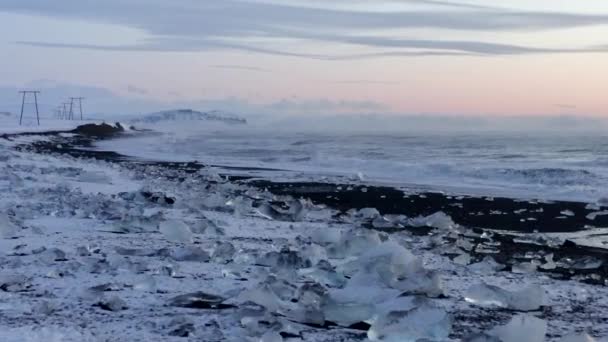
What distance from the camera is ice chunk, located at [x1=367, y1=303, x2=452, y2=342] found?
433cm

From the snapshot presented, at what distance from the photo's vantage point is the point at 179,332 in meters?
4.36

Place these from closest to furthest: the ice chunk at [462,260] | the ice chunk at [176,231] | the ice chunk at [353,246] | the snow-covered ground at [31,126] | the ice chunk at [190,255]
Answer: the ice chunk at [190,255] → the ice chunk at [353,246] → the ice chunk at [462,260] → the ice chunk at [176,231] → the snow-covered ground at [31,126]

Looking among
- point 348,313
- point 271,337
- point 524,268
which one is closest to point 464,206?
point 524,268

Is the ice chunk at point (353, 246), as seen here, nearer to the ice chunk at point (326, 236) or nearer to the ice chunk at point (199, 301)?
the ice chunk at point (326, 236)

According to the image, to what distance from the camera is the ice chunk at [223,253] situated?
663 cm

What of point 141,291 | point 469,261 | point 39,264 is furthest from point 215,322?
point 469,261


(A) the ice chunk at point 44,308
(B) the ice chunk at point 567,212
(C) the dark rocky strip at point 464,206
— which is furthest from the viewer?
(B) the ice chunk at point 567,212

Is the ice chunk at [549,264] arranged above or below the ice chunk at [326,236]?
below

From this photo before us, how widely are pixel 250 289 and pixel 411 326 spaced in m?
→ 1.18

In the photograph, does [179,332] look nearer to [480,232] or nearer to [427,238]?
[427,238]

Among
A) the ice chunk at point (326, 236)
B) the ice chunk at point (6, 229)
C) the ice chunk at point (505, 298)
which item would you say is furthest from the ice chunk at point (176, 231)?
the ice chunk at point (505, 298)

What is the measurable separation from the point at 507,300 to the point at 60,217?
18.0 ft

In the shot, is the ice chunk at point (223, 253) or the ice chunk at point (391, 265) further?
the ice chunk at point (223, 253)

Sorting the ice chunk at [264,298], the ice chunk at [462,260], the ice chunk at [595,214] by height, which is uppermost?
the ice chunk at [264,298]
